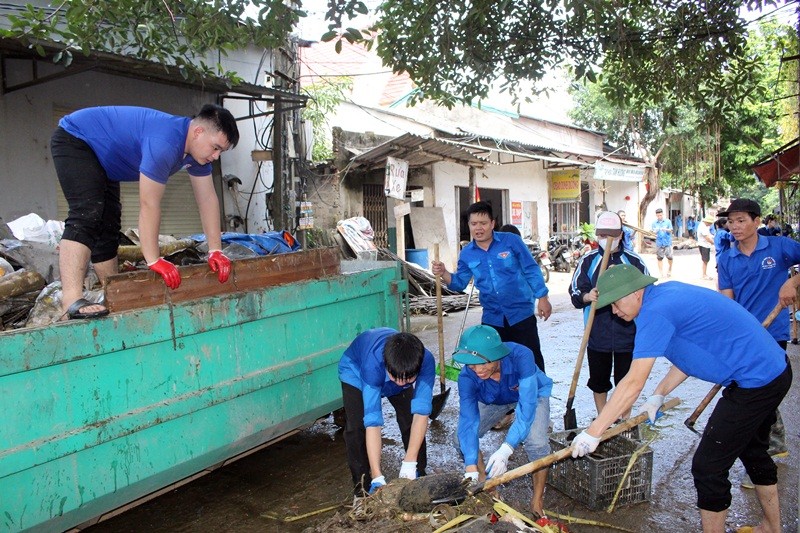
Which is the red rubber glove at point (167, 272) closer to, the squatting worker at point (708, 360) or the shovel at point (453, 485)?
the shovel at point (453, 485)

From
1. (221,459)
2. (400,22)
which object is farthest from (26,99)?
(221,459)

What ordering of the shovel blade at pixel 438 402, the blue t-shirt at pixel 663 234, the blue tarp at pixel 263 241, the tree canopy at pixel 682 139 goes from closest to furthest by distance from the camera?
the blue tarp at pixel 263 241, the shovel blade at pixel 438 402, the blue t-shirt at pixel 663 234, the tree canopy at pixel 682 139

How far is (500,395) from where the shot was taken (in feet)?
11.8

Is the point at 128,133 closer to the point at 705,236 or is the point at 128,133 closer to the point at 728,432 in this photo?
the point at 728,432

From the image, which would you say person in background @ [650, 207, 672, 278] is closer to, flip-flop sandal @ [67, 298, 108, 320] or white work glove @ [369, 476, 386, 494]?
white work glove @ [369, 476, 386, 494]

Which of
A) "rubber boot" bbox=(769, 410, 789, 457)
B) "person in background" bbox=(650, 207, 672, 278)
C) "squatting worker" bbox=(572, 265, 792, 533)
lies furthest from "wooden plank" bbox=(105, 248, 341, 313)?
"person in background" bbox=(650, 207, 672, 278)

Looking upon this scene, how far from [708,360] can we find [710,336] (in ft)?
0.36

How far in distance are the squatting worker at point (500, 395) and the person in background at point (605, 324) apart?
0.88 meters

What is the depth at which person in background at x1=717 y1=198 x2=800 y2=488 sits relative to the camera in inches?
159

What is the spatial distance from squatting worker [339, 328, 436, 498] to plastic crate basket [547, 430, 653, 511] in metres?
0.84

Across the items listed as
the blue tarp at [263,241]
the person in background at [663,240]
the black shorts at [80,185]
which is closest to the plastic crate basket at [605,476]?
the blue tarp at [263,241]

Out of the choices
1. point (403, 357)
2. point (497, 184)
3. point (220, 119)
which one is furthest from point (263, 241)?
point (497, 184)

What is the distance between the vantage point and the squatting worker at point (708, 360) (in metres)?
2.72

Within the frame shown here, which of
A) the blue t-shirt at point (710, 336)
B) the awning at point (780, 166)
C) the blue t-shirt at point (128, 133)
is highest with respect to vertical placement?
the awning at point (780, 166)
